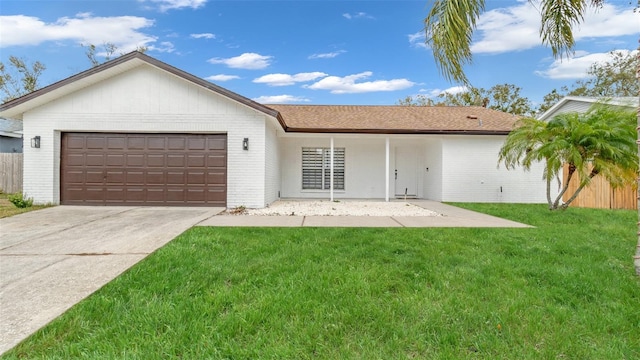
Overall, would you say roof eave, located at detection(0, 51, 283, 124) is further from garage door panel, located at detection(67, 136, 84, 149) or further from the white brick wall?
garage door panel, located at detection(67, 136, 84, 149)

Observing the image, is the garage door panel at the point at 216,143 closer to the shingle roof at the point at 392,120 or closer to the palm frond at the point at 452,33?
the shingle roof at the point at 392,120

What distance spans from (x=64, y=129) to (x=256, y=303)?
10.5 m

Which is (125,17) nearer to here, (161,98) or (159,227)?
(161,98)

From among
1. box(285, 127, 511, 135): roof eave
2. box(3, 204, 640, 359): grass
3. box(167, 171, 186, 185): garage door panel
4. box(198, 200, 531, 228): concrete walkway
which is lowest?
box(3, 204, 640, 359): grass

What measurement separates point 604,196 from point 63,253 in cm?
1542

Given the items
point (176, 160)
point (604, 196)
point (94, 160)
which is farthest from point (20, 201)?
point (604, 196)

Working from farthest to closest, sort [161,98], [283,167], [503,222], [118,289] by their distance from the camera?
[283,167]
[161,98]
[503,222]
[118,289]

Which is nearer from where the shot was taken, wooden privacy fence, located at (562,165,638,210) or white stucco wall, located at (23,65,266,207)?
white stucco wall, located at (23,65,266,207)

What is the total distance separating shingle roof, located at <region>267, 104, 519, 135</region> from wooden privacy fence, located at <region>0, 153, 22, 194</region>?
1141cm

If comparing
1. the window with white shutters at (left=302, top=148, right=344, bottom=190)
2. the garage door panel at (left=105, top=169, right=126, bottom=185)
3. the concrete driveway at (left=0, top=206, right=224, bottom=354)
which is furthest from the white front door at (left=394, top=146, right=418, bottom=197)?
the garage door panel at (left=105, top=169, right=126, bottom=185)

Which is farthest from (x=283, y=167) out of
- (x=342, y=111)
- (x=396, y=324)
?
(x=396, y=324)

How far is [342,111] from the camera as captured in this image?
1530 centimetres

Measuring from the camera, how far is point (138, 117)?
9.98 metres

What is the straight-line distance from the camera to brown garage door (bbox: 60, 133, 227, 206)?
398 inches
